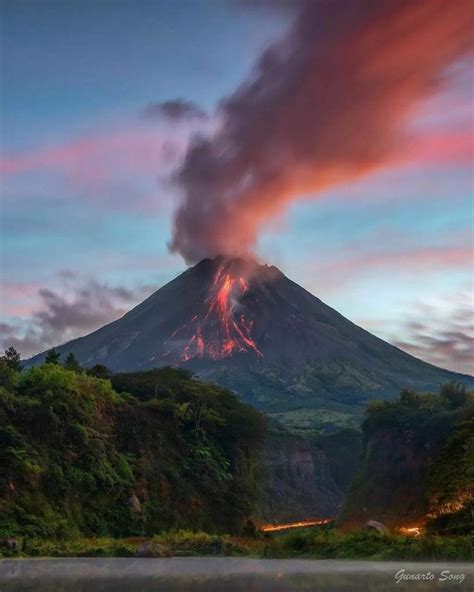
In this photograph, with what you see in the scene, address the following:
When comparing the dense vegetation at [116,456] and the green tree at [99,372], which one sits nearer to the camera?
the dense vegetation at [116,456]

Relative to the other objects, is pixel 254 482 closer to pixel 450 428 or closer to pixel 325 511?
pixel 450 428

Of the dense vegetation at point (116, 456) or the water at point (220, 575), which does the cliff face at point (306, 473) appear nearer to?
the dense vegetation at point (116, 456)

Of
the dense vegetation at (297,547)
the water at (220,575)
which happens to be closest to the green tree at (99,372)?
the dense vegetation at (297,547)

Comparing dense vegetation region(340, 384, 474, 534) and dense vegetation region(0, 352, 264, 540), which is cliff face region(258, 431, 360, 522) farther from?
dense vegetation region(0, 352, 264, 540)

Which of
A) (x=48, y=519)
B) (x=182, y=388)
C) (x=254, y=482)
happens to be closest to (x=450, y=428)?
(x=254, y=482)

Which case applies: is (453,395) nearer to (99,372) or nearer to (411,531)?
(411,531)

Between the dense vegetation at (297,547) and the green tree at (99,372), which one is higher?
the green tree at (99,372)

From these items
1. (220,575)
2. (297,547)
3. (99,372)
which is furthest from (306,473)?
(220,575)
